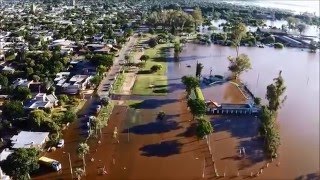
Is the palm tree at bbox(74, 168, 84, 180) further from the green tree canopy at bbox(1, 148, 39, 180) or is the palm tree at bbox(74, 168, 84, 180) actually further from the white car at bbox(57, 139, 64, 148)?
the white car at bbox(57, 139, 64, 148)

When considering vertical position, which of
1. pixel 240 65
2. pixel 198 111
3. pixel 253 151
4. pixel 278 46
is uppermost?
pixel 240 65

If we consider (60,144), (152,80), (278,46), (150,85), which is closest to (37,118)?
(60,144)

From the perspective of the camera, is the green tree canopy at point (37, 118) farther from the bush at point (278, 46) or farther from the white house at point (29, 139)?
the bush at point (278, 46)

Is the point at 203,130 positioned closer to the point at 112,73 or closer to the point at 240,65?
the point at 240,65

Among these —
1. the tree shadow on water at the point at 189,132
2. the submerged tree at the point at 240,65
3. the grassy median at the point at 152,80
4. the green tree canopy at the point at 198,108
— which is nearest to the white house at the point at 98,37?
the grassy median at the point at 152,80

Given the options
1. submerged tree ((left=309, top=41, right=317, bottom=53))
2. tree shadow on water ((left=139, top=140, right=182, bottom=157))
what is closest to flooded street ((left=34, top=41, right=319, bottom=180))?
tree shadow on water ((left=139, top=140, right=182, bottom=157))

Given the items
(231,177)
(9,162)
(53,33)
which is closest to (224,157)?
(231,177)

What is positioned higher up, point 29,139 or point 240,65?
point 240,65
